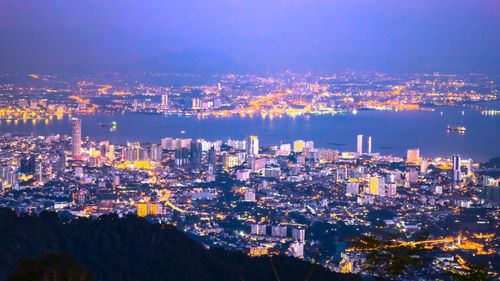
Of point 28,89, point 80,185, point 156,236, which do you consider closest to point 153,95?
point 28,89

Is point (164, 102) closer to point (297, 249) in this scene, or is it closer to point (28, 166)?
point (28, 166)

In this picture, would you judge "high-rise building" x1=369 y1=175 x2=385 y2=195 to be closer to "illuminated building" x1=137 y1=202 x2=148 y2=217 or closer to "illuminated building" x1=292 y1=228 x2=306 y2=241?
"illuminated building" x1=292 y1=228 x2=306 y2=241

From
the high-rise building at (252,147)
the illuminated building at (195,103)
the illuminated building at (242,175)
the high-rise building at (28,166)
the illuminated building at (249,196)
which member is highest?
the illuminated building at (195,103)

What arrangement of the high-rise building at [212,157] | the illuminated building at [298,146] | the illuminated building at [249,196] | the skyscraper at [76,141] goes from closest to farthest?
the illuminated building at [249,196] < the high-rise building at [212,157] < the skyscraper at [76,141] < the illuminated building at [298,146]

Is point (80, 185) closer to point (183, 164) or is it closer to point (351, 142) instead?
point (183, 164)

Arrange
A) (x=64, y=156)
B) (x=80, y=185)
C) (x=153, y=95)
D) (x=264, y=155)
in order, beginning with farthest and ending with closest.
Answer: (x=153, y=95), (x=264, y=155), (x=64, y=156), (x=80, y=185)

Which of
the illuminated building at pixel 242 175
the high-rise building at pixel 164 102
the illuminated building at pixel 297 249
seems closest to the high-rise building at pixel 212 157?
the illuminated building at pixel 242 175

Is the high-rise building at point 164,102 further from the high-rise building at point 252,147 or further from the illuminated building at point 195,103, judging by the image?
the high-rise building at point 252,147

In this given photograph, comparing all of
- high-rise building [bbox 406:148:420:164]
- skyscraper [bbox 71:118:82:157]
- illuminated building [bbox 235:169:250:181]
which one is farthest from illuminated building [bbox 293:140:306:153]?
skyscraper [bbox 71:118:82:157]

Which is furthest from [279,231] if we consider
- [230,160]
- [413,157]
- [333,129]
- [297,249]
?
[333,129]
